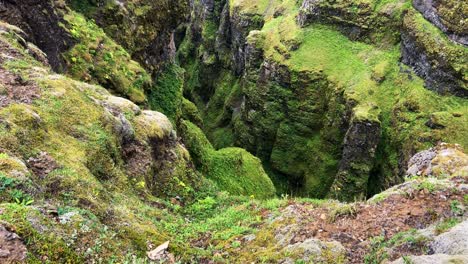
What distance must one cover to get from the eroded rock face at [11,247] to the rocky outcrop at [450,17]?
192 feet

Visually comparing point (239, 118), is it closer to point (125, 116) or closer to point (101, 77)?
point (101, 77)

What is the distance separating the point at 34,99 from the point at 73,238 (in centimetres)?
709

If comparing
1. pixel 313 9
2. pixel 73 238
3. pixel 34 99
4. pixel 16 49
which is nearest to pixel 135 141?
pixel 34 99

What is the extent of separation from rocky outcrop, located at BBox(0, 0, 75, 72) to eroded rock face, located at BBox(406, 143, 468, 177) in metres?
19.2

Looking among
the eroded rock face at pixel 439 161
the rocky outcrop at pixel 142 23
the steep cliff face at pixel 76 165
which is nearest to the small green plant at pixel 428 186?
the eroded rock face at pixel 439 161

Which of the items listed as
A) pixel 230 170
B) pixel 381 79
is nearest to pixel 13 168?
pixel 230 170

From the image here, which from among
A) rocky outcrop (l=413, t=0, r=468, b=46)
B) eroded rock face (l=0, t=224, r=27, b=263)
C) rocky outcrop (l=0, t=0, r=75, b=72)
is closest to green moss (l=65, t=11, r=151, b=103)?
rocky outcrop (l=0, t=0, r=75, b=72)

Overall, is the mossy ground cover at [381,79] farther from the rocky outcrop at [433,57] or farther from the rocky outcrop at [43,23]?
the rocky outcrop at [43,23]

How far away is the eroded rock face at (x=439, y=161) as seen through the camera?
17536 millimetres

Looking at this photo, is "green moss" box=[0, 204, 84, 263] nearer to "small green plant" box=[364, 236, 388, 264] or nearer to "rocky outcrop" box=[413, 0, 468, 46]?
"small green plant" box=[364, 236, 388, 264]

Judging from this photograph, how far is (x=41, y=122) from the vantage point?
11211 mm

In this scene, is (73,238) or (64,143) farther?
(64,143)

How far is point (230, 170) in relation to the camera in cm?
2861

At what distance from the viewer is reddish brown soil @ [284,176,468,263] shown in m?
9.64
